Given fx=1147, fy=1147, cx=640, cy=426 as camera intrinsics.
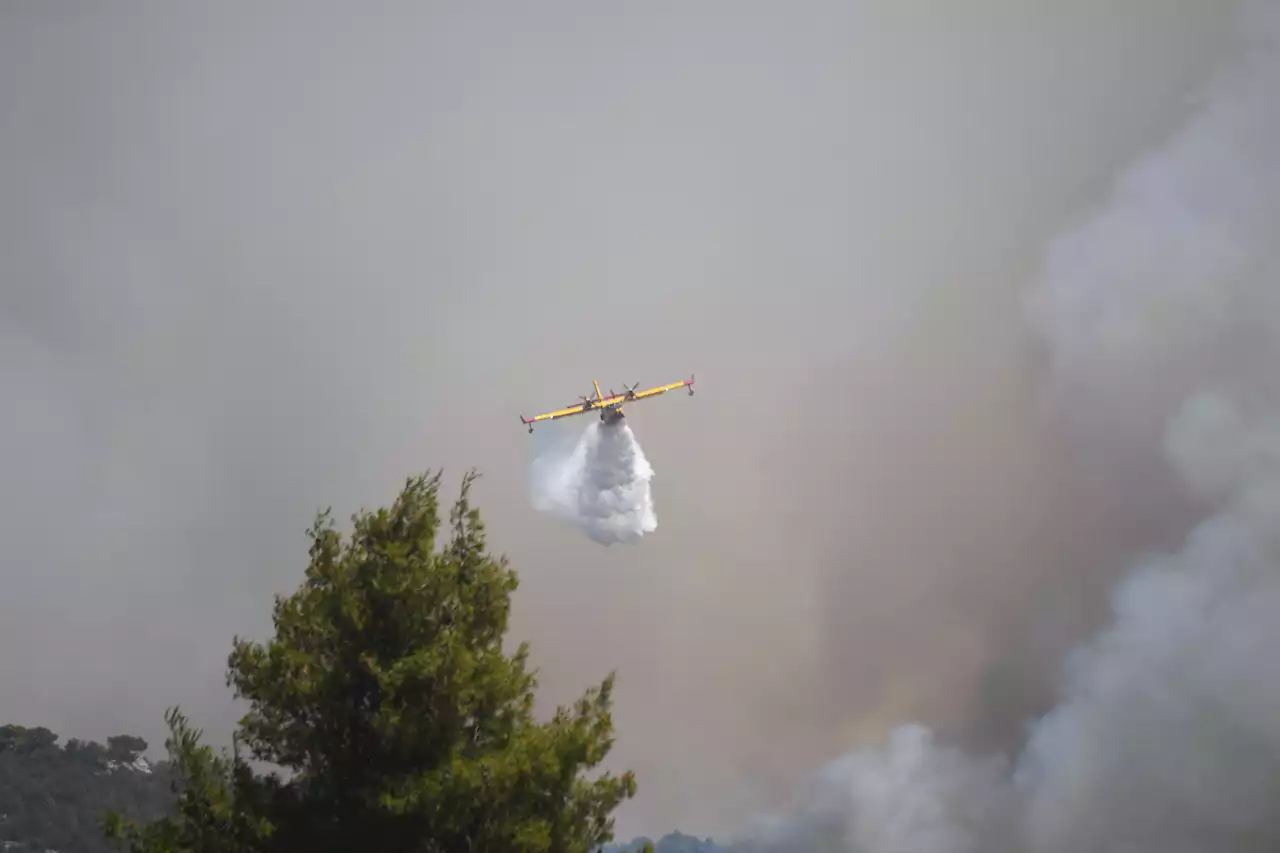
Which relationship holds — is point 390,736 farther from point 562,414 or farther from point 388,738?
point 562,414

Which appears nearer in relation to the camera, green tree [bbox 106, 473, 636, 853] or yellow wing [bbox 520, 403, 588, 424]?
green tree [bbox 106, 473, 636, 853]

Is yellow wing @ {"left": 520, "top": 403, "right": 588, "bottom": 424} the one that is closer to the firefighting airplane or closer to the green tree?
the firefighting airplane

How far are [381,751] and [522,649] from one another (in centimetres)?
488

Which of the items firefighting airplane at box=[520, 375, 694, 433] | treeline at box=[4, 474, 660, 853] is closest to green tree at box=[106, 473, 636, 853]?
treeline at box=[4, 474, 660, 853]

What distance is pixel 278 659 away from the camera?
29547 millimetres

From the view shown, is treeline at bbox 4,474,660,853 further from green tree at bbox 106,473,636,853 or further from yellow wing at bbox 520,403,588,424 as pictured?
yellow wing at bbox 520,403,588,424

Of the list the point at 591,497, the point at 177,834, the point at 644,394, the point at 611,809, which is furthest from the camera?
the point at 591,497

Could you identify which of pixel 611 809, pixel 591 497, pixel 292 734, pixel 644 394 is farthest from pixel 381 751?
pixel 591 497

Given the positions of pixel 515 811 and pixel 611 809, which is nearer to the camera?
pixel 515 811

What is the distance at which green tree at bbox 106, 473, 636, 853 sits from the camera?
93.2 ft

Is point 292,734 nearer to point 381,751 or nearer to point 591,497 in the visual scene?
point 381,751

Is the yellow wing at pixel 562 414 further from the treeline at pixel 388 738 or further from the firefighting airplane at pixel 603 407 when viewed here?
the treeline at pixel 388 738

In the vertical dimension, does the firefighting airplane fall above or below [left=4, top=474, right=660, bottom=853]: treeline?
above

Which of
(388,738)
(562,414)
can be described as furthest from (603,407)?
(388,738)
